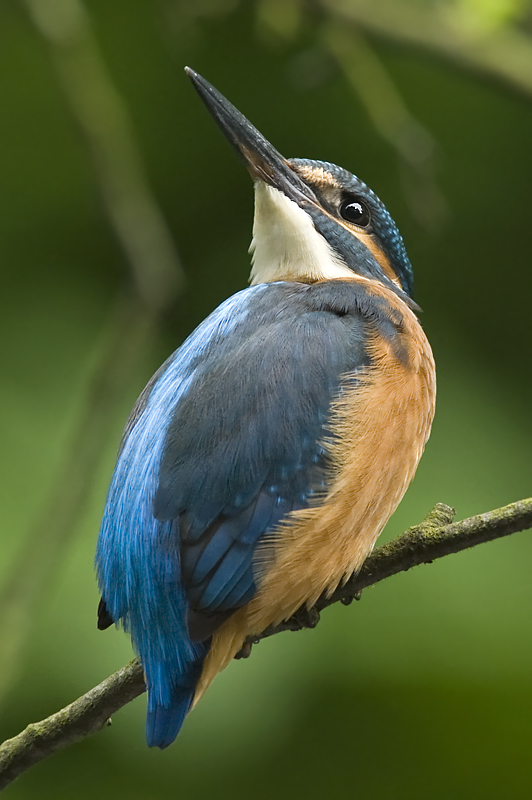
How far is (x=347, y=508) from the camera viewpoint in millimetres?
2328

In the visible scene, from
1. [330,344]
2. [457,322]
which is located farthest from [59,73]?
[457,322]

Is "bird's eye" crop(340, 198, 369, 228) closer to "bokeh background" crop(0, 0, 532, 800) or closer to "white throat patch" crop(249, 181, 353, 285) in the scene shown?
"white throat patch" crop(249, 181, 353, 285)

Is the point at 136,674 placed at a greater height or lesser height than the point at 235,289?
lesser

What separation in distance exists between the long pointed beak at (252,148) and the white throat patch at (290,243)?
36 millimetres

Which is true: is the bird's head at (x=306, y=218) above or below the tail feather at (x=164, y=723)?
above

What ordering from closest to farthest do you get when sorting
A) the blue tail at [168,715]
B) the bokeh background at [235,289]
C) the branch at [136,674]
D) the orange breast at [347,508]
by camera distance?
the branch at [136,674] < the blue tail at [168,715] < the orange breast at [347,508] < the bokeh background at [235,289]

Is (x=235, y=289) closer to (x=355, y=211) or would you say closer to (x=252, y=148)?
(x=355, y=211)

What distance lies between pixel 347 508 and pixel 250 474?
0.26m

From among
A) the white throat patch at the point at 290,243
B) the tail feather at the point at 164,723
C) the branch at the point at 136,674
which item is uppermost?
the white throat patch at the point at 290,243

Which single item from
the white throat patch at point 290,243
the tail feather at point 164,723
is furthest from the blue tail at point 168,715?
the white throat patch at point 290,243

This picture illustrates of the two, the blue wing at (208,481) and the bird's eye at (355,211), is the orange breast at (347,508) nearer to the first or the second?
the blue wing at (208,481)

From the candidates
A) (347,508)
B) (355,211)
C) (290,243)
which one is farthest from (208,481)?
(355,211)

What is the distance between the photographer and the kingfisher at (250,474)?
2178 mm

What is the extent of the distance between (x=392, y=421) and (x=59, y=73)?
1.63 m
